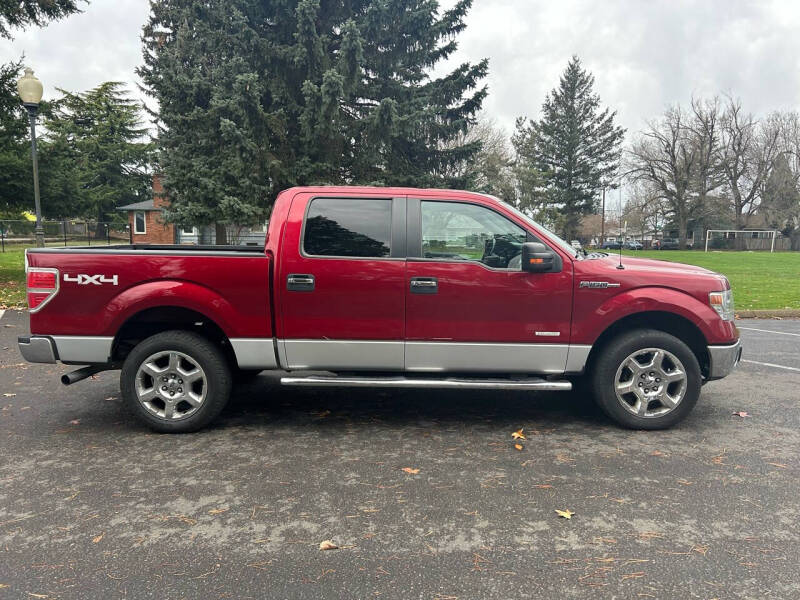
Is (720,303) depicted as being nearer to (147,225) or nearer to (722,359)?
(722,359)

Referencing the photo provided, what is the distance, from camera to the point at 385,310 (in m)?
4.21

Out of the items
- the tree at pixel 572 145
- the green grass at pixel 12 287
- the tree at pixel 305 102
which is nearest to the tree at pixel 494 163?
the tree at pixel 572 145

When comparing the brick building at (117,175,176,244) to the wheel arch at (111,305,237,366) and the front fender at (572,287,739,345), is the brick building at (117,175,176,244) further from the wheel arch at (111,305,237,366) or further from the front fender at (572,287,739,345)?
the front fender at (572,287,739,345)

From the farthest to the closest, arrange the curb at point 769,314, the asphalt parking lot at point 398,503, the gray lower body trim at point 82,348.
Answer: the curb at point 769,314
the gray lower body trim at point 82,348
the asphalt parking lot at point 398,503

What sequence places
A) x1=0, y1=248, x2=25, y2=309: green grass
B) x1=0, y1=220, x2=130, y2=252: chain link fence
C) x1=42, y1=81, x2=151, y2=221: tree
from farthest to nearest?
x1=42, y1=81, x2=151, y2=221: tree → x1=0, y1=220, x2=130, y2=252: chain link fence → x1=0, y1=248, x2=25, y2=309: green grass

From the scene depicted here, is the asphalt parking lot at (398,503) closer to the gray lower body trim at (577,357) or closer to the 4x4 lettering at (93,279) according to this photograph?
the gray lower body trim at (577,357)

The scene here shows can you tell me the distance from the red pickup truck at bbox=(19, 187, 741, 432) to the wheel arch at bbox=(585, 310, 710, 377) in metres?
0.05

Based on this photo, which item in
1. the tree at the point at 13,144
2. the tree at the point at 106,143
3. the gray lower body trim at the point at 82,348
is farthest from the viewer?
the tree at the point at 106,143

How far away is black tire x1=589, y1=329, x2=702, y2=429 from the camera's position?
423 centimetres

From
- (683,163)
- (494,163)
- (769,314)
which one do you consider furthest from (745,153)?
(769,314)

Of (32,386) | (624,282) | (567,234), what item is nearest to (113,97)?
(567,234)

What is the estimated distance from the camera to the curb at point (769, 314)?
431 inches

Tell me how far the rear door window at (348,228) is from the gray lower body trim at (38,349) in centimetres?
219

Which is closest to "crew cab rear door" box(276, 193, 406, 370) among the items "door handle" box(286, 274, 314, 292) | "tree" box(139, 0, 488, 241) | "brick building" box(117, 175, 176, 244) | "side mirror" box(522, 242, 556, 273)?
"door handle" box(286, 274, 314, 292)
